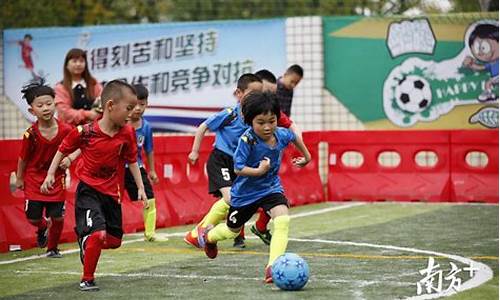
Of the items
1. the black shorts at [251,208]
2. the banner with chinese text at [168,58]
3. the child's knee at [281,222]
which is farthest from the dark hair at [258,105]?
the banner with chinese text at [168,58]

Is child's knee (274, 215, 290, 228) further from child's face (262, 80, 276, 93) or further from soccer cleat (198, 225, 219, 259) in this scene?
child's face (262, 80, 276, 93)

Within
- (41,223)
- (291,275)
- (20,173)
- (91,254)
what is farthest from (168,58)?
(291,275)

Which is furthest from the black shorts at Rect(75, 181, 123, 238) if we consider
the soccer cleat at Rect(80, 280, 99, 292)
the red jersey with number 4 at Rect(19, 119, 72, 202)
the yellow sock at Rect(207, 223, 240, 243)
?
the red jersey with number 4 at Rect(19, 119, 72, 202)

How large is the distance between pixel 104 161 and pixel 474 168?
336 inches

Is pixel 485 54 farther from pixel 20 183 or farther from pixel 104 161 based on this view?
pixel 104 161

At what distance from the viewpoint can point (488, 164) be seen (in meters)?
→ 16.7

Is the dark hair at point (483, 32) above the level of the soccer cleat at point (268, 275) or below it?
above

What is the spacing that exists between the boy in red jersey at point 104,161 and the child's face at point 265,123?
104cm

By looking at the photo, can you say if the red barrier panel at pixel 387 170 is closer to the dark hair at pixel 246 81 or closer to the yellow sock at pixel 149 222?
the yellow sock at pixel 149 222

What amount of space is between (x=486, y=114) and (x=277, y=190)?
31.0 ft

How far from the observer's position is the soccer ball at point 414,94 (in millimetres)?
18594

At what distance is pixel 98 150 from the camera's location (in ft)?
30.8

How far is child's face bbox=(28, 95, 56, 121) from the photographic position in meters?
10.7

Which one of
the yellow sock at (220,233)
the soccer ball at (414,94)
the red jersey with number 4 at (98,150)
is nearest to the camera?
the red jersey with number 4 at (98,150)
